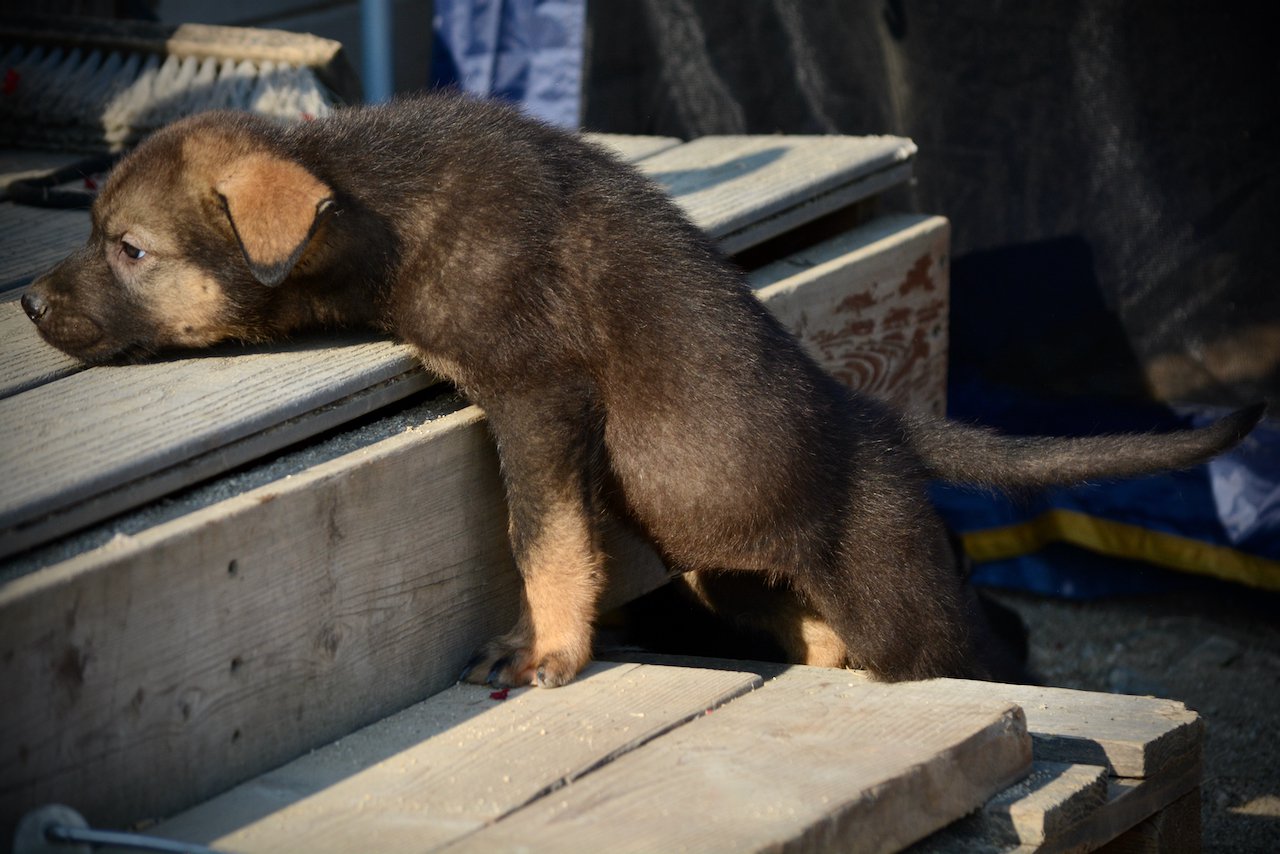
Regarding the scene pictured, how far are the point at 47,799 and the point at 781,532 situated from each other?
160 centimetres

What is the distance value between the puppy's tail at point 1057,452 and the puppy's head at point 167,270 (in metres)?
1.61

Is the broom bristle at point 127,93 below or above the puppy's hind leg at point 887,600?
above

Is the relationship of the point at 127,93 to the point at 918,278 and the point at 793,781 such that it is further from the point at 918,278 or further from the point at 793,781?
the point at 793,781

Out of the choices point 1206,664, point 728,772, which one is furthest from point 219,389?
point 1206,664

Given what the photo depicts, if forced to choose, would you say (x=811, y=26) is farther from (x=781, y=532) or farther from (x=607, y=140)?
(x=781, y=532)

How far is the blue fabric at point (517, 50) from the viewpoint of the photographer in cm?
603

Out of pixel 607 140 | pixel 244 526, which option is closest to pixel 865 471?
pixel 244 526

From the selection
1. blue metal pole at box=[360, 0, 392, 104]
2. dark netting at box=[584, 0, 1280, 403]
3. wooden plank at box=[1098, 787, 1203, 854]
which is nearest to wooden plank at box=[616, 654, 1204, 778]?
wooden plank at box=[1098, 787, 1203, 854]

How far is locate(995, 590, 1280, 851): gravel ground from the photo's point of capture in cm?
433

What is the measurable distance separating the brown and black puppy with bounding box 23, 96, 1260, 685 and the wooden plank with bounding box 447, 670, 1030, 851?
46 cm

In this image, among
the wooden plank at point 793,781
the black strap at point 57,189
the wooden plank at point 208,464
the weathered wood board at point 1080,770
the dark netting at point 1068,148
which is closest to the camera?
the wooden plank at point 793,781

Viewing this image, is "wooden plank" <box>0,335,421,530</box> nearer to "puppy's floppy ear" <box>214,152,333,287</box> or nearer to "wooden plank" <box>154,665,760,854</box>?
"puppy's floppy ear" <box>214,152,333,287</box>

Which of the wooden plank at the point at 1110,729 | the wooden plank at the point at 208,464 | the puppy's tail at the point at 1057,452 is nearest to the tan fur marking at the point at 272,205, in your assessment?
the wooden plank at the point at 208,464

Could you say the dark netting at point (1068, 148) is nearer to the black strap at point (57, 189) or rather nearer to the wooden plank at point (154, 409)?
the black strap at point (57, 189)
